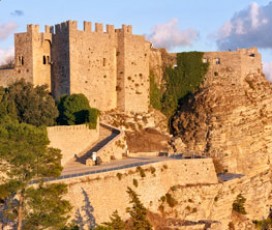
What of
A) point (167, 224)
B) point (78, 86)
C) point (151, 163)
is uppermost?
point (78, 86)

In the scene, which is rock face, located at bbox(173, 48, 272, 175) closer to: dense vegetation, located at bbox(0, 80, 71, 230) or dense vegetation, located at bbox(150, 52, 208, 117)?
dense vegetation, located at bbox(150, 52, 208, 117)

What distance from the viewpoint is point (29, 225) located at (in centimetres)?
2794

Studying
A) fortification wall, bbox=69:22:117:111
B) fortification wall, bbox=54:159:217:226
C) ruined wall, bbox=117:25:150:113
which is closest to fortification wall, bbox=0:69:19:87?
fortification wall, bbox=69:22:117:111

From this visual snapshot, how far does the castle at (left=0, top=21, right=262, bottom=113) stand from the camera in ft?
153

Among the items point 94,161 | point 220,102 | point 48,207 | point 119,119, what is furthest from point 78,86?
point 48,207

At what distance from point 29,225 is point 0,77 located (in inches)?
834

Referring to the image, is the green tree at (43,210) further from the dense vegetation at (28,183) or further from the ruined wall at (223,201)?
the ruined wall at (223,201)

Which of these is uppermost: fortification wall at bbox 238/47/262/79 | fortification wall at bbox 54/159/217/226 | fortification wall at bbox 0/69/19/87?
fortification wall at bbox 238/47/262/79

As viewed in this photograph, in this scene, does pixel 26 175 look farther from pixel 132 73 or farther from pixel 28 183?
pixel 132 73

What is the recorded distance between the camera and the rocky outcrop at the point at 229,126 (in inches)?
1983

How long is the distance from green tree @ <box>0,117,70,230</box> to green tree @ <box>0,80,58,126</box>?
13.2 m

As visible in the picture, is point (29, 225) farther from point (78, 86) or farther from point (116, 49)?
point (116, 49)

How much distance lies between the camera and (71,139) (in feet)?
140

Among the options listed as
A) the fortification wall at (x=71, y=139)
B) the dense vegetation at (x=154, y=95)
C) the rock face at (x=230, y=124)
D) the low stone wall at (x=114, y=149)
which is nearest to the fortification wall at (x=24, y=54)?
the fortification wall at (x=71, y=139)
